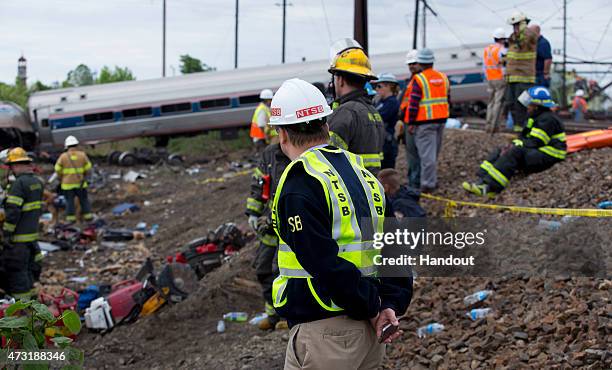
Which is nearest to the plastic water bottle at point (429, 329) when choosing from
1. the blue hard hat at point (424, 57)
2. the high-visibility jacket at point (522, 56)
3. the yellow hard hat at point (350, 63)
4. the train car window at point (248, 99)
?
the yellow hard hat at point (350, 63)

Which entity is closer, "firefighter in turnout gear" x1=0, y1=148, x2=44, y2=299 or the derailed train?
"firefighter in turnout gear" x1=0, y1=148, x2=44, y2=299

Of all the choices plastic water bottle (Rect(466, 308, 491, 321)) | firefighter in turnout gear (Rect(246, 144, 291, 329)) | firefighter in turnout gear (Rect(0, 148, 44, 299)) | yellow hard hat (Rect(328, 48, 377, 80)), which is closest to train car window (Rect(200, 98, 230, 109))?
firefighter in turnout gear (Rect(0, 148, 44, 299))

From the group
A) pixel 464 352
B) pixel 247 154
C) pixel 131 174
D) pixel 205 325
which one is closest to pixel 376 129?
pixel 464 352

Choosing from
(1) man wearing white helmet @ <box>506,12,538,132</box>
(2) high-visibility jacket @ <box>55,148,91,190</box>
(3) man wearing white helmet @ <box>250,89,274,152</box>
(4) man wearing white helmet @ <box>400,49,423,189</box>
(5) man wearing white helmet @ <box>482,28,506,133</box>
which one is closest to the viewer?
(4) man wearing white helmet @ <box>400,49,423,189</box>

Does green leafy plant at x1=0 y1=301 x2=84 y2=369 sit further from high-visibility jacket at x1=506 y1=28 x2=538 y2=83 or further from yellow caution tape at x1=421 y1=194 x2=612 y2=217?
high-visibility jacket at x1=506 y1=28 x2=538 y2=83

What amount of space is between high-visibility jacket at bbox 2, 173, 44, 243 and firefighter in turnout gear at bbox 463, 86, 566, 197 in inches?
231

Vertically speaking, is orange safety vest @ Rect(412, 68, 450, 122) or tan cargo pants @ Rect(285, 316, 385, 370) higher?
orange safety vest @ Rect(412, 68, 450, 122)

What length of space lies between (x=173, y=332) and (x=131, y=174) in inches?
642

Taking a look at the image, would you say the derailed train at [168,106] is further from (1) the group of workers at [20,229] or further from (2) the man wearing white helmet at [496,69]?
(1) the group of workers at [20,229]

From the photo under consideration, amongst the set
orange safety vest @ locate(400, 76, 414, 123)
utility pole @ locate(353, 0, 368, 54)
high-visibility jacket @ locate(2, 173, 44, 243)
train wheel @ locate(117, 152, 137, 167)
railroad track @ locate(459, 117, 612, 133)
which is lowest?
train wheel @ locate(117, 152, 137, 167)

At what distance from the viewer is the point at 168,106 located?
28.6 meters

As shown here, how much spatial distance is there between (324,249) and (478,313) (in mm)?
3659

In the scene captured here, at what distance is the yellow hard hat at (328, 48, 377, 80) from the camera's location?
5461 millimetres

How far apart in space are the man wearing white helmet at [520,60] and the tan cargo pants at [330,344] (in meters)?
9.17
